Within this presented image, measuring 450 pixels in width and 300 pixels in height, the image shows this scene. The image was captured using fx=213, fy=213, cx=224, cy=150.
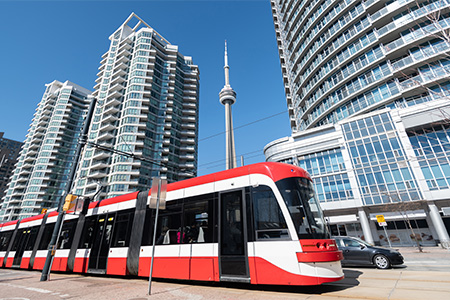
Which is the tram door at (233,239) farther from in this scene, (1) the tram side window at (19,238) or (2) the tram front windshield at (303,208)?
(1) the tram side window at (19,238)

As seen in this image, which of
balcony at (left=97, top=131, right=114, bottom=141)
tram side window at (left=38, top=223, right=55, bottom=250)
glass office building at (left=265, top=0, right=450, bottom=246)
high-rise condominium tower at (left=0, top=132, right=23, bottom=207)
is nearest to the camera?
tram side window at (left=38, top=223, right=55, bottom=250)

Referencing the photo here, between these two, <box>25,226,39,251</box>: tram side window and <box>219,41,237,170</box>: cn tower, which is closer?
<box>25,226,39,251</box>: tram side window

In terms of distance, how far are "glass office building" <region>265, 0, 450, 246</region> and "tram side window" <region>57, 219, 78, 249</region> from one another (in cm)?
2608

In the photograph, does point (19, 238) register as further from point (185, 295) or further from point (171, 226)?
point (185, 295)

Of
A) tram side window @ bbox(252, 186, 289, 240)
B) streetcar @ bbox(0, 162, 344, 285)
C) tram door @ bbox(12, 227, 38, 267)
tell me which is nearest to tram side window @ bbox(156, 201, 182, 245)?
streetcar @ bbox(0, 162, 344, 285)

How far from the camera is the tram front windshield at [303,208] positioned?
17.7 ft

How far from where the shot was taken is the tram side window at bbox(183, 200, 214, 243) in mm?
6609

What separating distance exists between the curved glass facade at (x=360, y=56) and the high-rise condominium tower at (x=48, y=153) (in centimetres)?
7951

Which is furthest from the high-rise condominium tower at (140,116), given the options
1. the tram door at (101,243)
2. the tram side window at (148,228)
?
the tram side window at (148,228)

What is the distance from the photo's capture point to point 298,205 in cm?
564

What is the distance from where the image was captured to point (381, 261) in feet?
29.5

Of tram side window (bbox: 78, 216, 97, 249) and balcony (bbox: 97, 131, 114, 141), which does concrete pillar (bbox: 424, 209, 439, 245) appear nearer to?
tram side window (bbox: 78, 216, 97, 249)

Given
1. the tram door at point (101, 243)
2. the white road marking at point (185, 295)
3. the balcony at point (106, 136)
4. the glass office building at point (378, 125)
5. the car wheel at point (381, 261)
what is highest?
the balcony at point (106, 136)

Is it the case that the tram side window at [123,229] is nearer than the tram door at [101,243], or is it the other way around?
the tram side window at [123,229]
